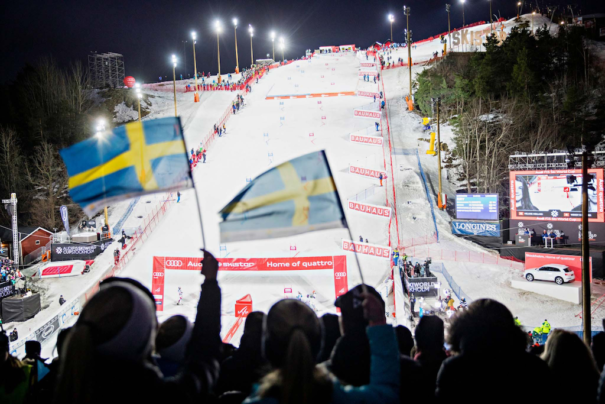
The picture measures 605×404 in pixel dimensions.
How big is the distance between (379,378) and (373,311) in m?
0.32

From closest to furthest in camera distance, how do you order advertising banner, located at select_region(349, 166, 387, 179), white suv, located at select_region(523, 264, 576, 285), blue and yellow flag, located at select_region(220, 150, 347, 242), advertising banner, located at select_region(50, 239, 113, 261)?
1. blue and yellow flag, located at select_region(220, 150, 347, 242)
2. white suv, located at select_region(523, 264, 576, 285)
3. advertising banner, located at select_region(50, 239, 113, 261)
4. advertising banner, located at select_region(349, 166, 387, 179)

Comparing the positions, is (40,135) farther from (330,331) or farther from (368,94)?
(330,331)

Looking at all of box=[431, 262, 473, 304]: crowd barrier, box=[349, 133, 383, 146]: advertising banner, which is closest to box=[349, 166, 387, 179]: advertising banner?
box=[349, 133, 383, 146]: advertising banner

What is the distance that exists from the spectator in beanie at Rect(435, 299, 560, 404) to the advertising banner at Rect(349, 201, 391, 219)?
2204 cm

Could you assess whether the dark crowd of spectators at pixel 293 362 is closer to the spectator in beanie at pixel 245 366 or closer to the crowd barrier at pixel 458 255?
the spectator in beanie at pixel 245 366

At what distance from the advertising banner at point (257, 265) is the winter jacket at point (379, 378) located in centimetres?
1255

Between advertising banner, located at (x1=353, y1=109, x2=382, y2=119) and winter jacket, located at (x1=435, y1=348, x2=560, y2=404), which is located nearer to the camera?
winter jacket, located at (x1=435, y1=348, x2=560, y2=404)

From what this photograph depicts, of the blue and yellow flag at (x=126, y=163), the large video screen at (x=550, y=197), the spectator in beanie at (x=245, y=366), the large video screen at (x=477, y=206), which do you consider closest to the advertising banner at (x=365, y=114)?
the large video screen at (x=477, y=206)

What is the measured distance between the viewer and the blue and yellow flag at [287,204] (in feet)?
12.3

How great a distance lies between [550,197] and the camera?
19406 mm

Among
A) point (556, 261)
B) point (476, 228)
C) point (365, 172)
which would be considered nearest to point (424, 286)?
point (556, 261)

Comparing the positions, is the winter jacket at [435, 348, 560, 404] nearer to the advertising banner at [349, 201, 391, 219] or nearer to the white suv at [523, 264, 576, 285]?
the white suv at [523, 264, 576, 285]

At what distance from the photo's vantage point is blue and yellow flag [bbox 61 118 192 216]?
4.25m

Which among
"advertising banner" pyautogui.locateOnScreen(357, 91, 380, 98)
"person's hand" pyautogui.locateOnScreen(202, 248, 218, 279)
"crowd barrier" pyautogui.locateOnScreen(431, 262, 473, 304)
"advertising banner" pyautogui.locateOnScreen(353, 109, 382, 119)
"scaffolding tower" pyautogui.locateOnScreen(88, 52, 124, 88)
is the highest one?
"scaffolding tower" pyautogui.locateOnScreen(88, 52, 124, 88)
